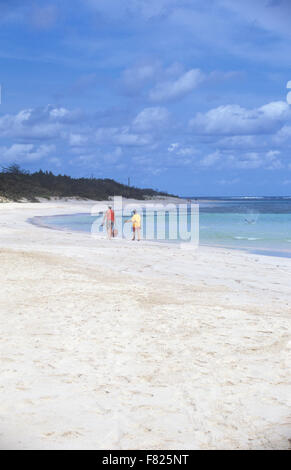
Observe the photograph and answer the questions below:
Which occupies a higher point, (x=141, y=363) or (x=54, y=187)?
(x=54, y=187)

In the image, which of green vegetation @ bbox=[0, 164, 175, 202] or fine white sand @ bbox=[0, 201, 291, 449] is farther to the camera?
Answer: green vegetation @ bbox=[0, 164, 175, 202]

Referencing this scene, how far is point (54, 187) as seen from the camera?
7038 cm

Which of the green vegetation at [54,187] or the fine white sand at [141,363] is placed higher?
the green vegetation at [54,187]

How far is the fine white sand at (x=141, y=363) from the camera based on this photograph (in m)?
3.43

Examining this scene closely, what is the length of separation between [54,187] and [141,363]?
67.6 metres

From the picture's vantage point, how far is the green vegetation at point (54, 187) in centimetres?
5831

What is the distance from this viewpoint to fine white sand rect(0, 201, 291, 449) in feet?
11.3

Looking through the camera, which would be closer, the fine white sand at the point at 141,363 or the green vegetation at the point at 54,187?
the fine white sand at the point at 141,363

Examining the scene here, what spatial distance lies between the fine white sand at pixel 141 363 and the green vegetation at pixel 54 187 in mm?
46008

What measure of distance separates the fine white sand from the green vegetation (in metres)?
46.0

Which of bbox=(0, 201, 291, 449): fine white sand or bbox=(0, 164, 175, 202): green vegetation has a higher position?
bbox=(0, 164, 175, 202): green vegetation
